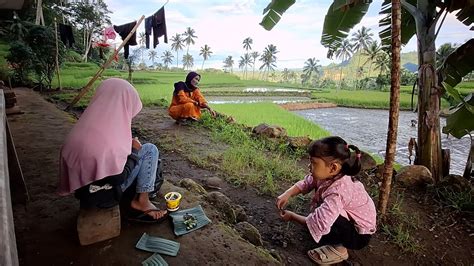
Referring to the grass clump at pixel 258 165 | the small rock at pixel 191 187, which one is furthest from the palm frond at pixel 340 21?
the small rock at pixel 191 187

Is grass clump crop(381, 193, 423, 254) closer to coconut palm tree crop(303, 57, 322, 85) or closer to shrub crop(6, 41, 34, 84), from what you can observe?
shrub crop(6, 41, 34, 84)

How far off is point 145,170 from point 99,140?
17.6 inches

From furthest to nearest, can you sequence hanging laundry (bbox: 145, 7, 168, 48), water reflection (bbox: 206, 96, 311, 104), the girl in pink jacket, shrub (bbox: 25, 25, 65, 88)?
water reflection (bbox: 206, 96, 311, 104), shrub (bbox: 25, 25, 65, 88), hanging laundry (bbox: 145, 7, 168, 48), the girl in pink jacket

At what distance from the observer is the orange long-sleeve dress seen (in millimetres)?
5699

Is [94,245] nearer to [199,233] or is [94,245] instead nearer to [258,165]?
[199,233]

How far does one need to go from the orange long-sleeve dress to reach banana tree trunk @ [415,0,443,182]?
4.03 m

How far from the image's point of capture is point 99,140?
56.4 inches

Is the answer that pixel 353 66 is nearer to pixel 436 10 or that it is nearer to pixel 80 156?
pixel 436 10

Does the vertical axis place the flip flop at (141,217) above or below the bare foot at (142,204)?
below

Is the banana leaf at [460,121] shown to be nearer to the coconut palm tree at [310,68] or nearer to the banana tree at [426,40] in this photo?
the banana tree at [426,40]

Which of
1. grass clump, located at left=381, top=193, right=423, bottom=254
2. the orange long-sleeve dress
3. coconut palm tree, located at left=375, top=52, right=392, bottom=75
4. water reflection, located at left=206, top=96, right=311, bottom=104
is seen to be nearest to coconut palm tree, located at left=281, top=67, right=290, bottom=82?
coconut palm tree, located at left=375, top=52, right=392, bottom=75

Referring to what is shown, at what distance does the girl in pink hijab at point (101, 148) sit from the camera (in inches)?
56.3

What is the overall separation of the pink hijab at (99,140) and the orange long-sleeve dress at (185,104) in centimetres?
423

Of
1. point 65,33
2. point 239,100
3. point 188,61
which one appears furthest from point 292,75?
point 65,33
